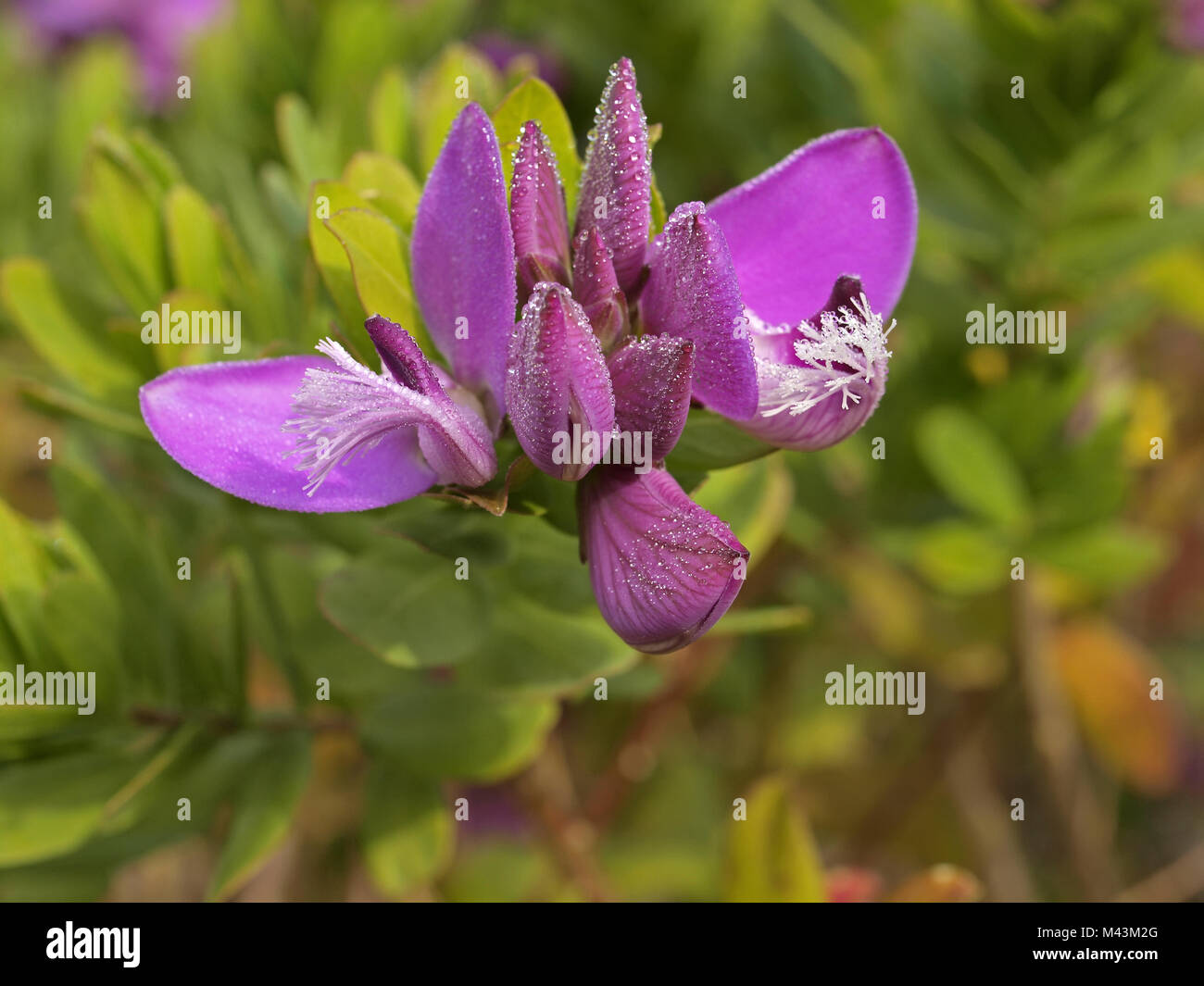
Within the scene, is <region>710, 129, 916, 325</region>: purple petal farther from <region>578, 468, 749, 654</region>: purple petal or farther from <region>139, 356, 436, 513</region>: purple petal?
<region>139, 356, 436, 513</region>: purple petal

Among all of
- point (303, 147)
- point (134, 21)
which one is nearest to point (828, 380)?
point (303, 147)

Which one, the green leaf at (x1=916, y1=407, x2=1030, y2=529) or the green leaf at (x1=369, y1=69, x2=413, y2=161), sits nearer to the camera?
the green leaf at (x1=369, y1=69, x2=413, y2=161)

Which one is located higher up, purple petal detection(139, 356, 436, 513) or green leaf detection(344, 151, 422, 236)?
green leaf detection(344, 151, 422, 236)

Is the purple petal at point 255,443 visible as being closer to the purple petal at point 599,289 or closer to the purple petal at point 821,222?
the purple petal at point 599,289

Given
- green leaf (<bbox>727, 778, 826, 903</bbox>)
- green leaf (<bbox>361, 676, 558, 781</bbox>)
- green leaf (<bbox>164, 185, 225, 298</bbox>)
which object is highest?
green leaf (<bbox>164, 185, 225, 298</bbox>)

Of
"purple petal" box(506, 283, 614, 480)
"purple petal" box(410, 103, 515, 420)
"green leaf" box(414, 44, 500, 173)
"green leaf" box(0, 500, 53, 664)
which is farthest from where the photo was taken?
"green leaf" box(414, 44, 500, 173)

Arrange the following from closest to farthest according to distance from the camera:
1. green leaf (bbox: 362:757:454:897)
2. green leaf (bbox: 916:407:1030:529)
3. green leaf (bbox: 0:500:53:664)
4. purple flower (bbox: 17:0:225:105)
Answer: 1. green leaf (bbox: 0:500:53:664)
2. green leaf (bbox: 362:757:454:897)
3. green leaf (bbox: 916:407:1030:529)
4. purple flower (bbox: 17:0:225:105)

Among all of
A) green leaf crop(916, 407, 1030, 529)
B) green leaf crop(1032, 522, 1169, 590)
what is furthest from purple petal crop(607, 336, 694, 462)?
green leaf crop(1032, 522, 1169, 590)

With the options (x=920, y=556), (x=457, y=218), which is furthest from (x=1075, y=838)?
(x=457, y=218)
